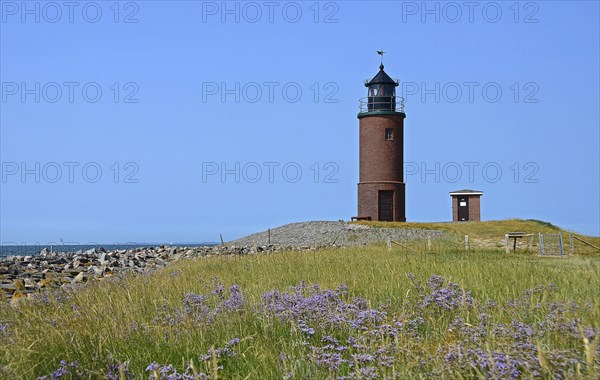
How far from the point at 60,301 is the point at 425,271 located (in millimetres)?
5035

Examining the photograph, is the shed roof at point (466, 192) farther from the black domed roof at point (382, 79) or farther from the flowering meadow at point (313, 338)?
the flowering meadow at point (313, 338)

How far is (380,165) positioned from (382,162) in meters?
0.20

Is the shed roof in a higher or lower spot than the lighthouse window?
lower

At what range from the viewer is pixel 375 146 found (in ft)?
118

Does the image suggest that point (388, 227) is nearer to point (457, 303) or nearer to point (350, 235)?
point (350, 235)

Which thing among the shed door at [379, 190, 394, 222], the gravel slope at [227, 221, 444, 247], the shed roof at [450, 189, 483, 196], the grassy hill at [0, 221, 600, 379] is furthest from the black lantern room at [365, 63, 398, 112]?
the grassy hill at [0, 221, 600, 379]

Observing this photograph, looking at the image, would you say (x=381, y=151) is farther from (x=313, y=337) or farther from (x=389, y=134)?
(x=313, y=337)

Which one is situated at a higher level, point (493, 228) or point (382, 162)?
point (382, 162)

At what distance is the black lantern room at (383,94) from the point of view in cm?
3638

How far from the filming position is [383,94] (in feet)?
120

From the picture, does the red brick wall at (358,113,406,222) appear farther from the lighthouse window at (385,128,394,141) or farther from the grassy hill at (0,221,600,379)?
the grassy hill at (0,221,600,379)

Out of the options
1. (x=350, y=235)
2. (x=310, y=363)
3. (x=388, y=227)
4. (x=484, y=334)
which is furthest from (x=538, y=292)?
(x=388, y=227)

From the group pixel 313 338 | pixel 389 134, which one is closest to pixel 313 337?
pixel 313 338

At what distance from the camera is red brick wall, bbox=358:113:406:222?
35.6 meters
